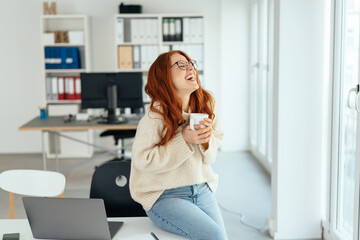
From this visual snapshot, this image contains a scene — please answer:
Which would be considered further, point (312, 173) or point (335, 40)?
point (312, 173)

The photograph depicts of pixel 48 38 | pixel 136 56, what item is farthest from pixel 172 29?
pixel 48 38

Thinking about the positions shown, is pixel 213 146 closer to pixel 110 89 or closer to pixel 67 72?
pixel 110 89

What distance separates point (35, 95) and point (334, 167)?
4696 mm

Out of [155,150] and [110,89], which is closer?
[155,150]

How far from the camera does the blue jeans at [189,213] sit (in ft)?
6.61

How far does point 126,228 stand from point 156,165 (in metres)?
0.32

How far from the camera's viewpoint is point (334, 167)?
11.1 ft

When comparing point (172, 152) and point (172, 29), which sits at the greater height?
point (172, 29)

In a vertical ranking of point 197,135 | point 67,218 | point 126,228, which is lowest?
point 126,228

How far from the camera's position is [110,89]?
16.1 ft

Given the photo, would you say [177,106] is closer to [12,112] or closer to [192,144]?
[192,144]

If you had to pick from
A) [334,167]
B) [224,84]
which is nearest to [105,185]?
[334,167]

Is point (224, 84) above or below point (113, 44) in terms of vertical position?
below

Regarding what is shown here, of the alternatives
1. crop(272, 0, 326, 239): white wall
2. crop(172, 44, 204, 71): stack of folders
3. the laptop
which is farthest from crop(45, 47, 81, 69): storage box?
the laptop
